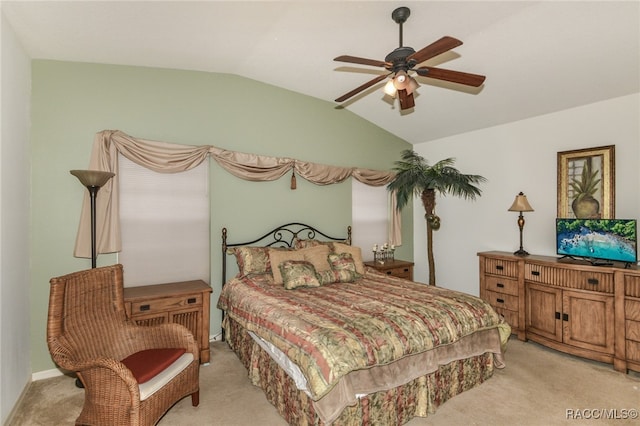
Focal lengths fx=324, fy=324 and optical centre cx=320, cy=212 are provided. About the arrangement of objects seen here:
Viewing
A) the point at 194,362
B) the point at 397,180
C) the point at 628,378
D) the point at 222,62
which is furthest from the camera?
the point at 397,180

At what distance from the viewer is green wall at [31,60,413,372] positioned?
3297mm

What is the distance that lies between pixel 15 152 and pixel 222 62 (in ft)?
7.33

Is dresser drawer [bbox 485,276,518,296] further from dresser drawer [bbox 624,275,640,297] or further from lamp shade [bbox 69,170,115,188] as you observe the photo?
lamp shade [bbox 69,170,115,188]

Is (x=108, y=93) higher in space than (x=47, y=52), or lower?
lower

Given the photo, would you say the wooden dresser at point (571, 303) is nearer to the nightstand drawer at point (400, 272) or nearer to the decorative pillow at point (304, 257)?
the nightstand drawer at point (400, 272)

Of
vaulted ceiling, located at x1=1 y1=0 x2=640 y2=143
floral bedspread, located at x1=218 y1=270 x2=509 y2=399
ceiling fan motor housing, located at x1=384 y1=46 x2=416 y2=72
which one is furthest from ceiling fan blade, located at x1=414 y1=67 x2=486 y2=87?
floral bedspread, located at x1=218 y1=270 x2=509 y2=399

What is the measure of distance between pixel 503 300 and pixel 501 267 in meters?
0.44

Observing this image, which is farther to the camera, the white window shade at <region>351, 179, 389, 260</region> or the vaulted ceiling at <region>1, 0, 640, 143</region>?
the white window shade at <region>351, 179, 389, 260</region>

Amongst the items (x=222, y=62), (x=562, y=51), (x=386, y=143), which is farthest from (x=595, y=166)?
(x=222, y=62)

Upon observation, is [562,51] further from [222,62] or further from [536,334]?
[222,62]

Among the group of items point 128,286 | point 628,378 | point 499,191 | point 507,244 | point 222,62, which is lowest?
point 628,378

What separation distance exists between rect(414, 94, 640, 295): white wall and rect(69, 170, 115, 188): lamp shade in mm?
4995

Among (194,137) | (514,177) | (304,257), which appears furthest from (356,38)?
(514,177)

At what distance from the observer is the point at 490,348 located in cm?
298
